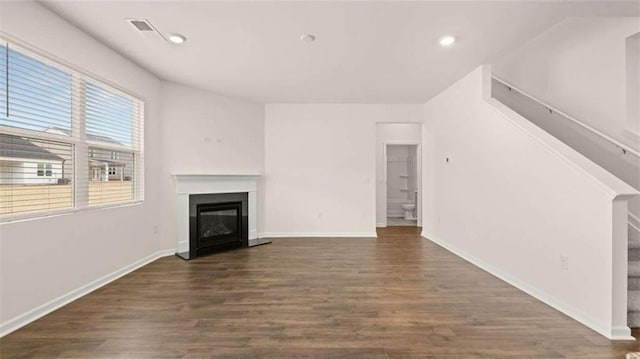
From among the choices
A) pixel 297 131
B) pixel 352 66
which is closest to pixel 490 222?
pixel 352 66

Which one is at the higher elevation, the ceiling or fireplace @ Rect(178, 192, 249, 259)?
the ceiling

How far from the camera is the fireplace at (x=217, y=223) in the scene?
4008 millimetres

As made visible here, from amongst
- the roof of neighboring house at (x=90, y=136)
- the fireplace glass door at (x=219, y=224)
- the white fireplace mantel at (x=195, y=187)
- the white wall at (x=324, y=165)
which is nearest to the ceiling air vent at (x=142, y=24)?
the roof of neighboring house at (x=90, y=136)

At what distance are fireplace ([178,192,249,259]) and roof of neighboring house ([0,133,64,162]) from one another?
1.89 meters

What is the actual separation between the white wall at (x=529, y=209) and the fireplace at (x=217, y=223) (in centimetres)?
346

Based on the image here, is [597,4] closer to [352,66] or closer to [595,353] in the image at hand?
[352,66]

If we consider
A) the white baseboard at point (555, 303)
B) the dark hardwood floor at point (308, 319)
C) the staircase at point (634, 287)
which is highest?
the staircase at point (634, 287)

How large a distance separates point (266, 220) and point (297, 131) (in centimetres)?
187

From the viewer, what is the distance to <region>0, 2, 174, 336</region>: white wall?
6.55ft

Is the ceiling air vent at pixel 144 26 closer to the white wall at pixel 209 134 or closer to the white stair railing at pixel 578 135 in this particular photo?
the white wall at pixel 209 134

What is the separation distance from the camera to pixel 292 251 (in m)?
Result: 4.13

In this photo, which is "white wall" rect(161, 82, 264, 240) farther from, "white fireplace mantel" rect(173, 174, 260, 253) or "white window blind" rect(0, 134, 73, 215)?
"white window blind" rect(0, 134, 73, 215)

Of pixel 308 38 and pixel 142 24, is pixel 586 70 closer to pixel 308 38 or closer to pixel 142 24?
pixel 308 38

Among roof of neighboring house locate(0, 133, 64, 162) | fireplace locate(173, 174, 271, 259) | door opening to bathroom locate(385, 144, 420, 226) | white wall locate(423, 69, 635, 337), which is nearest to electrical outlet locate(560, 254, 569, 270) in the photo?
white wall locate(423, 69, 635, 337)
